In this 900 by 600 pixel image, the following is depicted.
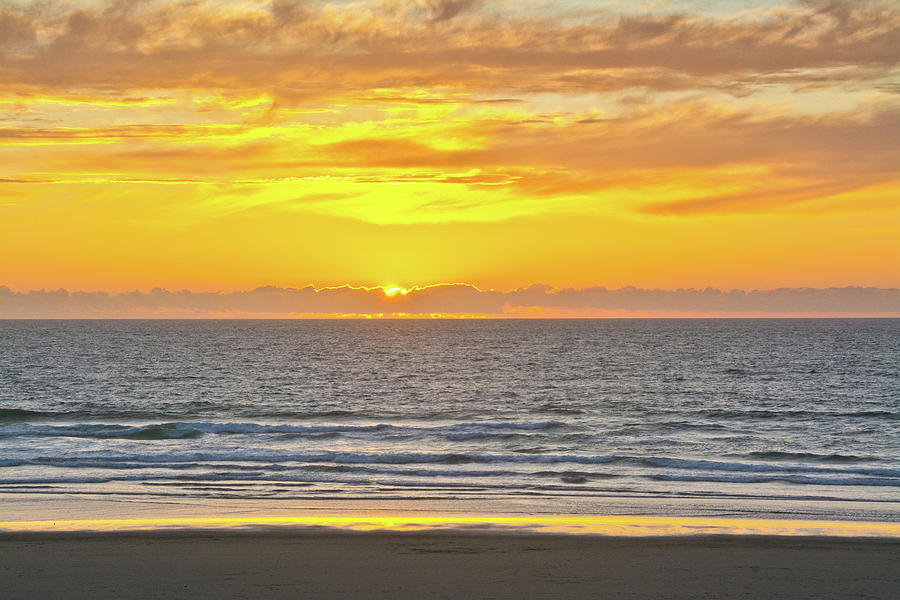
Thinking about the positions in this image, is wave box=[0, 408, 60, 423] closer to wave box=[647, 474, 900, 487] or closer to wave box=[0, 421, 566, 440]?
wave box=[0, 421, 566, 440]

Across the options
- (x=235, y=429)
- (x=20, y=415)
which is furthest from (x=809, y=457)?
(x=20, y=415)

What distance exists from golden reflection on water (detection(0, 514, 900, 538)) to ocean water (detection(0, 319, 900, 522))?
3.43 feet

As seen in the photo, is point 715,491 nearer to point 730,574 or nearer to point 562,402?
point 730,574

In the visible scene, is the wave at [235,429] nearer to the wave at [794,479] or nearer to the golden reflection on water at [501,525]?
the wave at [794,479]

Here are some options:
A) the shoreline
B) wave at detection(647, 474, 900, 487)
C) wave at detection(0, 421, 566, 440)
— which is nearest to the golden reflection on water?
the shoreline

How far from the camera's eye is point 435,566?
14.5m

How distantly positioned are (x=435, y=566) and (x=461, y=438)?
20.7 m

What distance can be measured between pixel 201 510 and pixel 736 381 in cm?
5420

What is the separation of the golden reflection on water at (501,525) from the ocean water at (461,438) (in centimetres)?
105

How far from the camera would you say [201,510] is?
19.6m

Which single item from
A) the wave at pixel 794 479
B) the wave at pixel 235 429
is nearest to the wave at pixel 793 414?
the wave at pixel 235 429

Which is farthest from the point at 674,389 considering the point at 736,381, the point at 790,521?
the point at 790,521

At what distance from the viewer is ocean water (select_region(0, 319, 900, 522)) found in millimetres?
21891

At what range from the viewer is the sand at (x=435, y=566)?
13.2 meters
